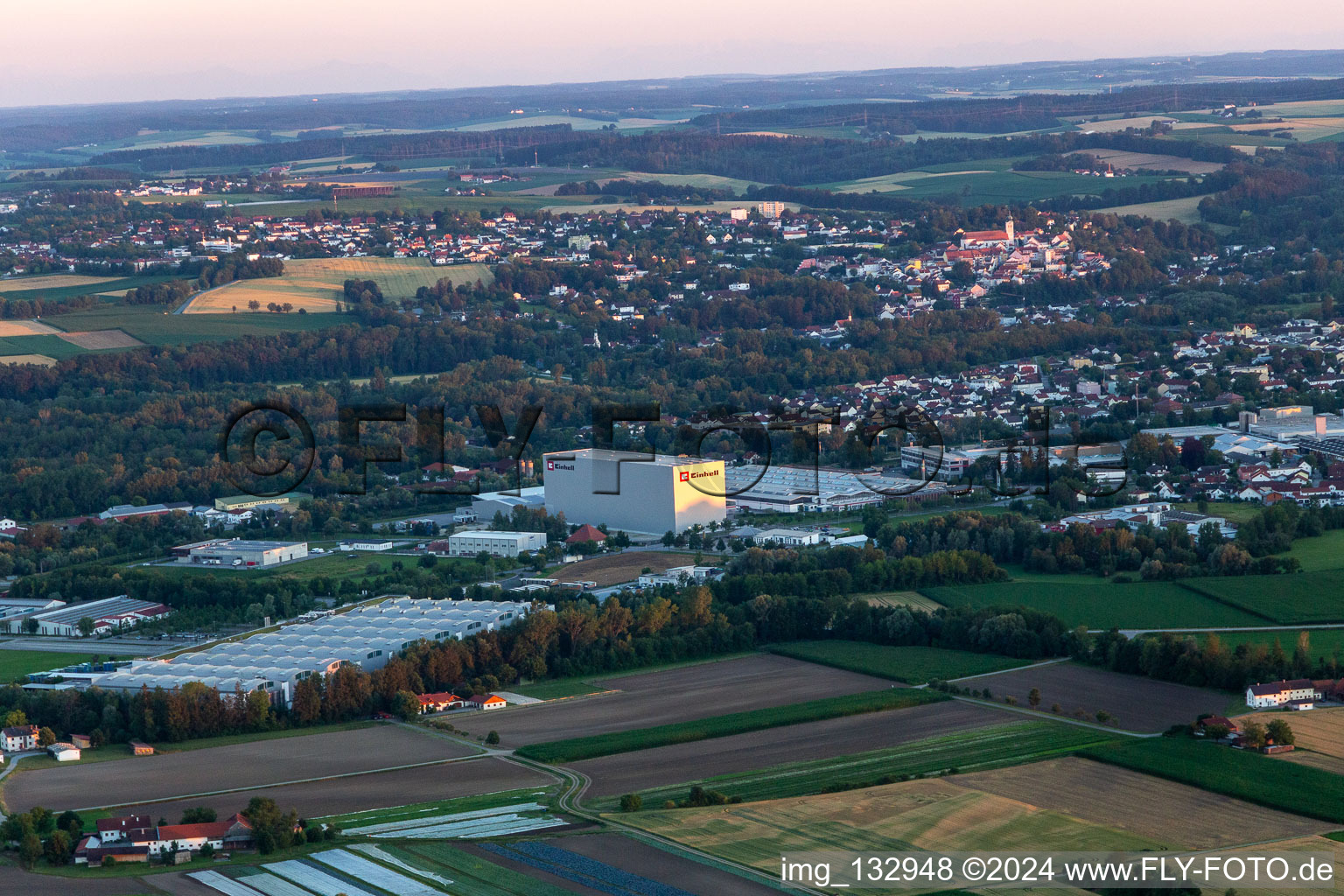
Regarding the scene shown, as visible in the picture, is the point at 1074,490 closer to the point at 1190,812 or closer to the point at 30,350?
the point at 1190,812

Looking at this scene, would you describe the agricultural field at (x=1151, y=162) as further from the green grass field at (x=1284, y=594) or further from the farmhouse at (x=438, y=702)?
the farmhouse at (x=438, y=702)

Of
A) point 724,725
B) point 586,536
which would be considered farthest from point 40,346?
point 724,725

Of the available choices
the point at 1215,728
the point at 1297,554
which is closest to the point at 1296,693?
the point at 1215,728

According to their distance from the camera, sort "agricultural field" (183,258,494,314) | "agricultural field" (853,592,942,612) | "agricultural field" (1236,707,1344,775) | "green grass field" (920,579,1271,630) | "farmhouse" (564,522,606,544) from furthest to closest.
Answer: "agricultural field" (183,258,494,314), "farmhouse" (564,522,606,544), "agricultural field" (853,592,942,612), "green grass field" (920,579,1271,630), "agricultural field" (1236,707,1344,775)

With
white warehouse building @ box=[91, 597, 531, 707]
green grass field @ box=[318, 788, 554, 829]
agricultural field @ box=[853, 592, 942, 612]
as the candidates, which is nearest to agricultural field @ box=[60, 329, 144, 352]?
white warehouse building @ box=[91, 597, 531, 707]

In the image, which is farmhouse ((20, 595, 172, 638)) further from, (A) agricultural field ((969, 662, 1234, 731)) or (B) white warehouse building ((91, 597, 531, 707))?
(A) agricultural field ((969, 662, 1234, 731))

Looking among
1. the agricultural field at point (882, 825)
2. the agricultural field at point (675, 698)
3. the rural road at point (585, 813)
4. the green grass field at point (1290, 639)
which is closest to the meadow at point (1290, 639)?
the green grass field at point (1290, 639)
